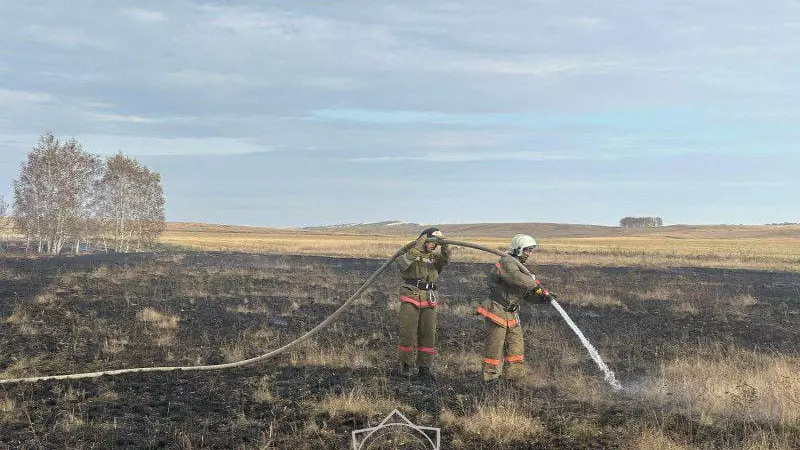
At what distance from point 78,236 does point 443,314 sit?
39838 mm

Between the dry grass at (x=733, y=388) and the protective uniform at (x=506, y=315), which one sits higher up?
the protective uniform at (x=506, y=315)

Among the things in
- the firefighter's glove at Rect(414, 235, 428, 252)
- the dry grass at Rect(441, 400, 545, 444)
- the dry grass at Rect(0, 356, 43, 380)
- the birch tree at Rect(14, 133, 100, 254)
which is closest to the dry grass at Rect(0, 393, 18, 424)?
the dry grass at Rect(0, 356, 43, 380)

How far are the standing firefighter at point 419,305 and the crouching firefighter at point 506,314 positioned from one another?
0.86 m

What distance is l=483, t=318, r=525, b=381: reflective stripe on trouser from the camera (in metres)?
7.68

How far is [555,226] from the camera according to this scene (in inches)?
7101

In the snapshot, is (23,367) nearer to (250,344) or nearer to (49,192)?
(250,344)

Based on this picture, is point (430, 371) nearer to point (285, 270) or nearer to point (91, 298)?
point (91, 298)

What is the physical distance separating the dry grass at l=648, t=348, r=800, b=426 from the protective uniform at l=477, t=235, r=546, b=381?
167 cm

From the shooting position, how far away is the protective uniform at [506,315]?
7.68 metres

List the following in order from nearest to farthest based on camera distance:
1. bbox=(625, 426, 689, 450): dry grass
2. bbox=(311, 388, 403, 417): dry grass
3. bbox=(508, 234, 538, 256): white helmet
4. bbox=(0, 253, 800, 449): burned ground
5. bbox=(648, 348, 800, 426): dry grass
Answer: bbox=(625, 426, 689, 450): dry grass, bbox=(0, 253, 800, 449): burned ground, bbox=(648, 348, 800, 426): dry grass, bbox=(311, 388, 403, 417): dry grass, bbox=(508, 234, 538, 256): white helmet

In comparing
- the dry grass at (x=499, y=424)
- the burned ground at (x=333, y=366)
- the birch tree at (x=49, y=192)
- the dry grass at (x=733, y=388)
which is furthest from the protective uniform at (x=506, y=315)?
the birch tree at (x=49, y=192)

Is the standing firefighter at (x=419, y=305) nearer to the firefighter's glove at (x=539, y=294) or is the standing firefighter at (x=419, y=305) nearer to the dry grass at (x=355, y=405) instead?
the firefighter's glove at (x=539, y=294)

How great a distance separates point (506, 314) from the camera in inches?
306

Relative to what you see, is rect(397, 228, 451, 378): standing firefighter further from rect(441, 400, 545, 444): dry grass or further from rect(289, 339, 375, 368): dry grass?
rect(441, 400, 545, 444): dry grass
